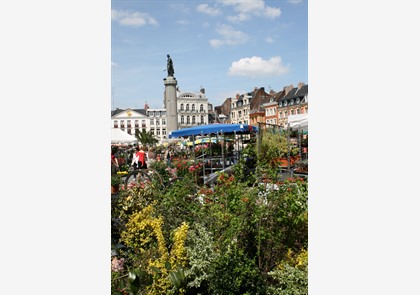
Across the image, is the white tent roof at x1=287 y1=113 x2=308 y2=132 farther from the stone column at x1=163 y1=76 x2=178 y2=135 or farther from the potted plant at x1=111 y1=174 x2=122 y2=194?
the stone column at x1=163 y1=76 x2=178 y2=135

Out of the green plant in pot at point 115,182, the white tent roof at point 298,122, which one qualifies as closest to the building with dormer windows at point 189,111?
the white tent roof at point 298,122

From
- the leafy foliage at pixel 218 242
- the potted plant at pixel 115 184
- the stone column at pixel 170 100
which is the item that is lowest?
the leafy foliage at pixel 218 242

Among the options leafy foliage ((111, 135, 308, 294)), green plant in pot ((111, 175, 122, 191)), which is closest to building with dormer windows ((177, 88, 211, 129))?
green plant in pot ((111, 175, 122, 191))

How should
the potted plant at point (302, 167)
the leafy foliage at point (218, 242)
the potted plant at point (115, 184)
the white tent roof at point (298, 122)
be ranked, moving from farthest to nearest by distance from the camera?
the white tent roof at point (298, 122) → the potted plant at point (302, 167) → the potted plant at point (115, 184) → the leafy foliage at point (218, 242)

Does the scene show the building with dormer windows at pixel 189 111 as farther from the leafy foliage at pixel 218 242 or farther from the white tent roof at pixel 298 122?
the leafy foliage at pixel 218 242

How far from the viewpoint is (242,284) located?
2211 millimetres

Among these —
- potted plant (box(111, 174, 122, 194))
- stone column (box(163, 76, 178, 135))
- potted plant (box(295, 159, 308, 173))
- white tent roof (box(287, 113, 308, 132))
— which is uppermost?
stone column (box(163, 76, 178, 135))
